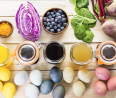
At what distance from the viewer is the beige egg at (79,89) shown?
2.46 feet

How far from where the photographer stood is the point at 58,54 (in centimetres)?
71

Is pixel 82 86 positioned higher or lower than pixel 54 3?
lower

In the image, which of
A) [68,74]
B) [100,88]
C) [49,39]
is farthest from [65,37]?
[100,88]

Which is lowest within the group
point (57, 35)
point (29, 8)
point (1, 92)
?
point (1, 92)

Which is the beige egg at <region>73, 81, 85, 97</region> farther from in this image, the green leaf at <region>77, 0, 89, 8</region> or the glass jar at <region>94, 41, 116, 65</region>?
the green leaf at <region>77, 0, 89, 8</region>

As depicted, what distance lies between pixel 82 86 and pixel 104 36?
0.31 m

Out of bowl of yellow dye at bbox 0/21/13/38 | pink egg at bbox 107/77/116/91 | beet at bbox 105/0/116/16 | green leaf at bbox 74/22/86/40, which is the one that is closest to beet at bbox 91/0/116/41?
beet at bbox 105/0/116/16

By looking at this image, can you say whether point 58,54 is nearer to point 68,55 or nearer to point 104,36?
point 68,55

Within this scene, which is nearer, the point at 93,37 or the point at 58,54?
the point at 58,54

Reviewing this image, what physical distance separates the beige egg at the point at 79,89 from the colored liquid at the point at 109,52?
0.20m

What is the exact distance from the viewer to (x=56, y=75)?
0.75 m

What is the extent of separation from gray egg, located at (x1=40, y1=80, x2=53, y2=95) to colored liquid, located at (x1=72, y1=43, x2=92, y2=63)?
198mm

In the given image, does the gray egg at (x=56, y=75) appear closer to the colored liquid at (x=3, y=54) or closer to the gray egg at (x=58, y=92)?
the gray egg at (x=58, y=92)

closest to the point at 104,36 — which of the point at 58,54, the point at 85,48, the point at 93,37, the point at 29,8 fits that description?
the point at 93,37
